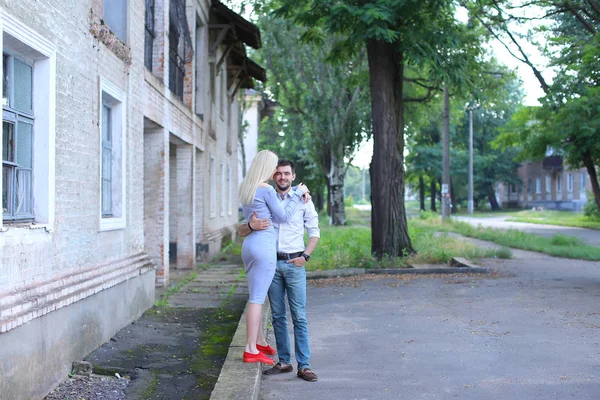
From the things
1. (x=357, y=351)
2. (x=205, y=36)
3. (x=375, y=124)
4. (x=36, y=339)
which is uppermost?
(x=205, y=36)

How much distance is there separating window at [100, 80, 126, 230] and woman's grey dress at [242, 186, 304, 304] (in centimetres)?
344

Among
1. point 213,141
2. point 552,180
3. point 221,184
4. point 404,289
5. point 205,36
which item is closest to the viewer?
point 404,289

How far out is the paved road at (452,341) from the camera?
5520mm

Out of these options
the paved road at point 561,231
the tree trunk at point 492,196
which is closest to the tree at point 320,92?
the paved road at point 561,231

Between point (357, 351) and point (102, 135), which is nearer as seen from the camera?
point (357, 351)

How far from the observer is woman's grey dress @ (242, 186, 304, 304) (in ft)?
18.2

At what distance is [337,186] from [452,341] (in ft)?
81.2

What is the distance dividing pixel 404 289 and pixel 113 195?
17.0 ft

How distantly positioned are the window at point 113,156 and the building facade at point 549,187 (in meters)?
47.9

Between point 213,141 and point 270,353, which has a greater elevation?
point 213,141

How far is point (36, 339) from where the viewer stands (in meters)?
5.38

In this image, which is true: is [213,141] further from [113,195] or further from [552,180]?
[552,180]

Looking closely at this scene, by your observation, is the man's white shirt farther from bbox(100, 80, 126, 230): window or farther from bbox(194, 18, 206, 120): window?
bbox(194, 18, 206, 120): window

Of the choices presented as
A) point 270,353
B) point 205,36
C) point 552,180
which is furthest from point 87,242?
point 552,180
